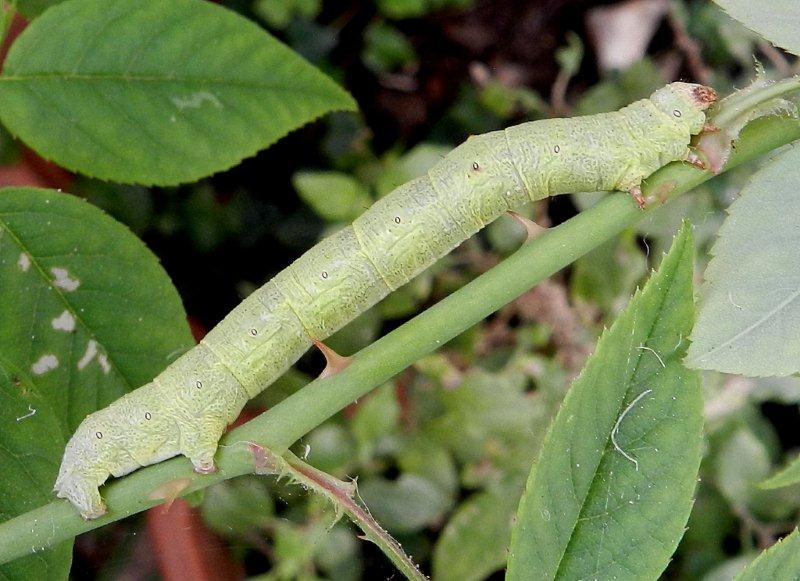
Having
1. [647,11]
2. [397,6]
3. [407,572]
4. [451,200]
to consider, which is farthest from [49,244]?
[647,11]

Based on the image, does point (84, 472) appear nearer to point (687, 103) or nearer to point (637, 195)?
point (637, 195)

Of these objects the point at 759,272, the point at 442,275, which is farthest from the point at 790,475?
the point at 442,275

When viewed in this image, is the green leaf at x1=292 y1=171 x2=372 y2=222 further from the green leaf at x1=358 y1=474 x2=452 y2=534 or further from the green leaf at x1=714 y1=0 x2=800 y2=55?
the green leaf at x1=714 y1=0 x2=800 y2=55

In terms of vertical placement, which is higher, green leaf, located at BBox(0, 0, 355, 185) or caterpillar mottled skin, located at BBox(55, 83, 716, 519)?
green leaf, located at BBox(0, 0, 355, 185)

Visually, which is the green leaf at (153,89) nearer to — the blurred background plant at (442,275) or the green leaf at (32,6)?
the green leaf at (32,6)

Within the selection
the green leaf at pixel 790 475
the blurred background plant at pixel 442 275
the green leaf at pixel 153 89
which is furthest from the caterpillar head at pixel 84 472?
the green leaf at pixel 790 475

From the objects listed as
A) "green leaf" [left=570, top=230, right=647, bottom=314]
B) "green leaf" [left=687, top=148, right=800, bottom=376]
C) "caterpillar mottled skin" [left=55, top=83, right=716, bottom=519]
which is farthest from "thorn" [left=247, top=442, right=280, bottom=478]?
"green leaf" [left=570, top=230, right=647, bottom=314]

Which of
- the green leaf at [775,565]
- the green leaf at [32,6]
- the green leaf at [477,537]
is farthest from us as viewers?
the green leaf at [477,537]
